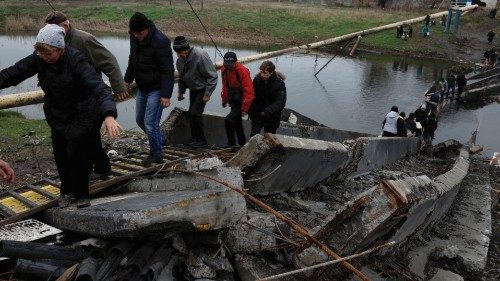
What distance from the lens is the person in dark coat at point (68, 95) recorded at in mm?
3662

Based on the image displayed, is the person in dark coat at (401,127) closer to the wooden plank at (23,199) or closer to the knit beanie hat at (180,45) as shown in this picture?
the knit beanie hat at (180,45)

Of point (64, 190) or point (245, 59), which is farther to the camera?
point (245, 59)

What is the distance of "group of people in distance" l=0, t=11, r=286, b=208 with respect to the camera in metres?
3.80

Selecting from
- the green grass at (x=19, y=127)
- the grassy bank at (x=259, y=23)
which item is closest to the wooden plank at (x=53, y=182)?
the green grass at (x=19, y=127)

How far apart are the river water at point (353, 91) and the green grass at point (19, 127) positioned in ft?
8.21

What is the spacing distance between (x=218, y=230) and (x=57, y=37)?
2.02 meters

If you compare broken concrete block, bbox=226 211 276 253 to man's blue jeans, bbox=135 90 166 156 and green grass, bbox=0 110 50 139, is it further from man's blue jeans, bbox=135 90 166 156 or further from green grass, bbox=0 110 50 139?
green grass, bbox=0 110 50 139

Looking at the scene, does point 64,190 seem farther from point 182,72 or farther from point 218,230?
point 182,72

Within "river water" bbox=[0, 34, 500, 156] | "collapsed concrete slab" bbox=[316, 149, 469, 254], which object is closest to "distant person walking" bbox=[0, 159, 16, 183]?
"collapsed concrete slab" bbox=[316, 149, 469, 254]

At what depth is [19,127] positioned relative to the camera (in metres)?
9.88

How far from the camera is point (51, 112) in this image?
400 centimetres

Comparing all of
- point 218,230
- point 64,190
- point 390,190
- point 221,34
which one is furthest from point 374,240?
point 221,34

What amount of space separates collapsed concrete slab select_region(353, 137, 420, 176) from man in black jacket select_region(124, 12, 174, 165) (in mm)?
3105

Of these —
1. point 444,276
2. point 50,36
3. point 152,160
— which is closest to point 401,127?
point 444,276
